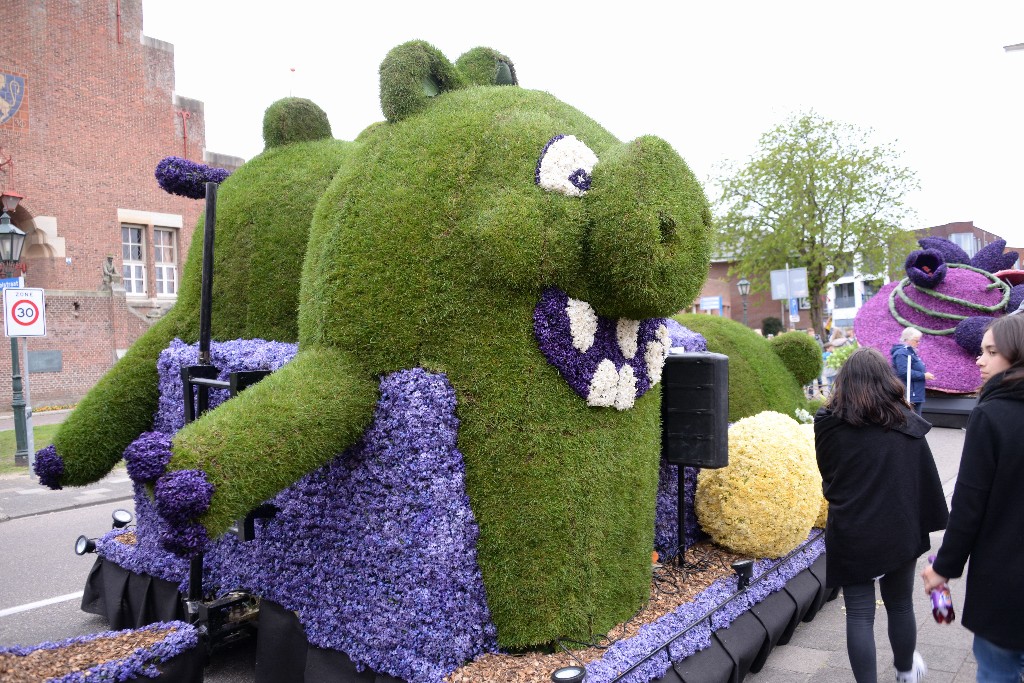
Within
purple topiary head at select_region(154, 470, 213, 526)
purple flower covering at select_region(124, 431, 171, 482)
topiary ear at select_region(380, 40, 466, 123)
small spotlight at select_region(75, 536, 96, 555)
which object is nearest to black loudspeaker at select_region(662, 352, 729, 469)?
topiary ear at select_region(380, 40, 466, 123)

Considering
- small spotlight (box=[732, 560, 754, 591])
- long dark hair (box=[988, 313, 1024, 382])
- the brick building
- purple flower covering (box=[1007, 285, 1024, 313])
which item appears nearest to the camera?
long dark hair (box=[988, 313, 1024, 382])

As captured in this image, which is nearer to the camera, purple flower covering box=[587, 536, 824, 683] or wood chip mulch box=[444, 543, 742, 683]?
wood chip mulch box=[444, 543, 742, 683]

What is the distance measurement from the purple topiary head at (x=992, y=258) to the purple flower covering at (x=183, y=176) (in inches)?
538

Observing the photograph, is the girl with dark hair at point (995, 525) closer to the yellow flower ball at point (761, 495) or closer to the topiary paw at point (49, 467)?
the yellow flower ball at point (761, 495)

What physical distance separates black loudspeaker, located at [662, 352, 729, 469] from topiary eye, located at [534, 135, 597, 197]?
159cm

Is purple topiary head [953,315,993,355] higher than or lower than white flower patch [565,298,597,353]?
lower

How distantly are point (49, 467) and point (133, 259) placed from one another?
19345mm

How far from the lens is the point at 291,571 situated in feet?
12.7

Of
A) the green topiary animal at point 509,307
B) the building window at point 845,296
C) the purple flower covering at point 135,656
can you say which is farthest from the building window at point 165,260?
the building window at point 845,296

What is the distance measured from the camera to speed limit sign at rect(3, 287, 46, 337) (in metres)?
10.6

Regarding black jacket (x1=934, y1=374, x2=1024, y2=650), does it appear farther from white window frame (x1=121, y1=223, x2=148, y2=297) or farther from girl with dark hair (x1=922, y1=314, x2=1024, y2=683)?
white window frame (x1=121, y1=223, x2=148, y2=297)

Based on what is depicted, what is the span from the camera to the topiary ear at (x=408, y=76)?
3.65 m

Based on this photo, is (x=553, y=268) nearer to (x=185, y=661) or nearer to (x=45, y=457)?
(x=185, y=661)

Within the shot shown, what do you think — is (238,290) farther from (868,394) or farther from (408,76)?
(868,394)
